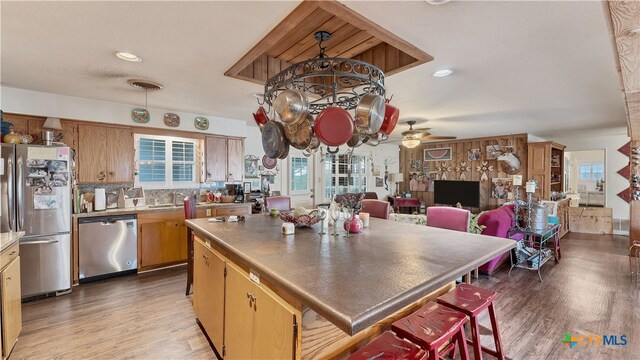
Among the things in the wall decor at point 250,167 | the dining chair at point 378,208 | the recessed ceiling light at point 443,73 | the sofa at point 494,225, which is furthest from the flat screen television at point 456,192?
the recessed ceiling light at point 443,73

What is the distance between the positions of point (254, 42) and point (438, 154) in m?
7.23

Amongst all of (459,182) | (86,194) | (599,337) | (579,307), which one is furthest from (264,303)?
(459,182)

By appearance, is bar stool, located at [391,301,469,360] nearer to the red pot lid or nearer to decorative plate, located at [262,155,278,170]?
the red pot lid

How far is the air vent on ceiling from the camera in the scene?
9.49 feet

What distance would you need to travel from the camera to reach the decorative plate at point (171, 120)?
4.23 metres

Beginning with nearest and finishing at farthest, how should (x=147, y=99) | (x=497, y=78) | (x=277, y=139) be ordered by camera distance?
(x=277, y=139) < (x=497, y=78) < (x=147, y=99)

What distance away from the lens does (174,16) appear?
5.64ft

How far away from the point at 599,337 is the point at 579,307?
0.62 m

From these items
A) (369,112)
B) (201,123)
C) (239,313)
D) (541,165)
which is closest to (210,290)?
(239,313)

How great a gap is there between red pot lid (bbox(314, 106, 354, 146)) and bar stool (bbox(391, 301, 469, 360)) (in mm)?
1126

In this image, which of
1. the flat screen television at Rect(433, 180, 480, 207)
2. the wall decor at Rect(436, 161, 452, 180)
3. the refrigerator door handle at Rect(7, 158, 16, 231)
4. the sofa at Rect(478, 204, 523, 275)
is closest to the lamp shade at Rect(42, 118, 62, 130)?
the refrigerator door handle at Rect(7, 158, 16, 231)

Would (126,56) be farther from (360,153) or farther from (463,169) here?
(463,169)

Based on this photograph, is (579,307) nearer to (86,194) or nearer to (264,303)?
(264,303)

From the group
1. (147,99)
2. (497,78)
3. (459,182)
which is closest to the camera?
(497,78)
